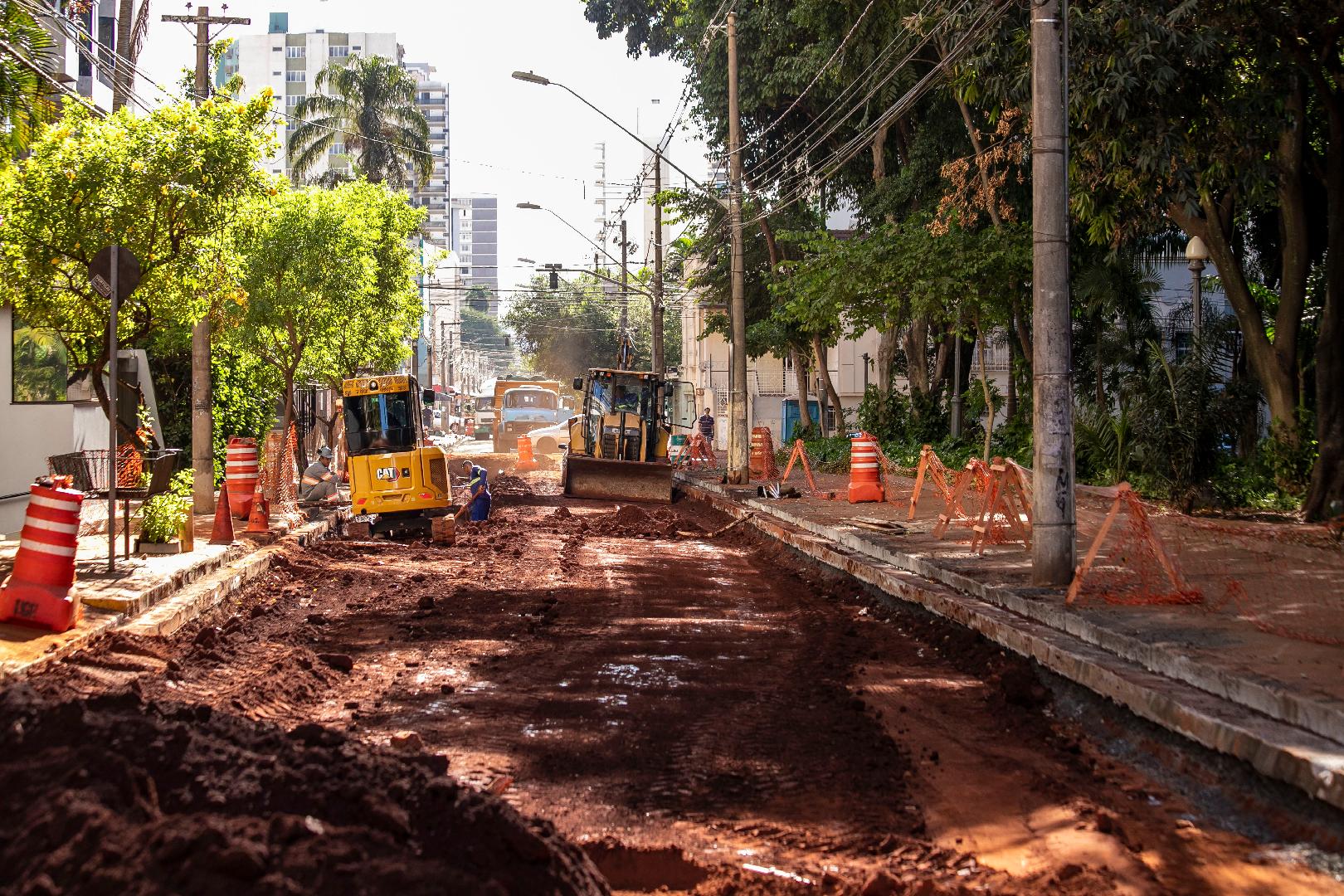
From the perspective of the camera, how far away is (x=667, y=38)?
1591 inches

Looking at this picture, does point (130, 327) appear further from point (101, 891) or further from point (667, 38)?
point (667, 38)

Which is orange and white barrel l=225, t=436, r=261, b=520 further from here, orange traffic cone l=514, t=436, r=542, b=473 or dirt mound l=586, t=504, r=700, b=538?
orange traffic cone l=514, t=436, r=542, b=473

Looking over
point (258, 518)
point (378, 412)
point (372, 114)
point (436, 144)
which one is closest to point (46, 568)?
point (258, 518)

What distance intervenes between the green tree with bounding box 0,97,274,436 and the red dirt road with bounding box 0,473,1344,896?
499 cm

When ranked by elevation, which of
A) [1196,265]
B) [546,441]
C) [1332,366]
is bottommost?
[546,441]

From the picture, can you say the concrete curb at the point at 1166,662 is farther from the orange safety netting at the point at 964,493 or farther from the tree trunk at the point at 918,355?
the tree trunk at the point at 918,355

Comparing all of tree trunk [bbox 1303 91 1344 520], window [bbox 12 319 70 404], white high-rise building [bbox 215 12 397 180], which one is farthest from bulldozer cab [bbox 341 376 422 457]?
white high-rise building [bbox 215 12 397 180]

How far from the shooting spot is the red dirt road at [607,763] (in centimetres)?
411

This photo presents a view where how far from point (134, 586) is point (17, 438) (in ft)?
34.0

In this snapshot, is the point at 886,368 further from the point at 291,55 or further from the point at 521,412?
the point at 291,55

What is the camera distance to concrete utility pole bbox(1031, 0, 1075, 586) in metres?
10.8

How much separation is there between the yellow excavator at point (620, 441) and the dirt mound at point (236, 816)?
2129cm

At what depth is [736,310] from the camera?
28.0 metres

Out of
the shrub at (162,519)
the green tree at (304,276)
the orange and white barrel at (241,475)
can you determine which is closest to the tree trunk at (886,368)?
the green tree at (304,276)
